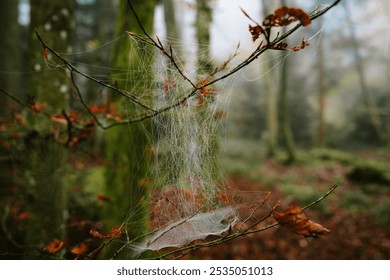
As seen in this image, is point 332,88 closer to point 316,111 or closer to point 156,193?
point 316,111

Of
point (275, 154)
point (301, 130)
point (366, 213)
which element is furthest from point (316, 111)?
point (366, 213)

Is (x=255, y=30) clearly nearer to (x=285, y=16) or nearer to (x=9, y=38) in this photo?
(x=285, y=16)

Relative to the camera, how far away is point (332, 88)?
18828 millimetres

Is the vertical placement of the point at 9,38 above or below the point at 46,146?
above

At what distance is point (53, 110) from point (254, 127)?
1953cm

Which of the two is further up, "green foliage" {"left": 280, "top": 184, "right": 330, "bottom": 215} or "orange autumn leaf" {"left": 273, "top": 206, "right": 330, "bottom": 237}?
"orange autumn leaf" {"left": 273, "top": 206, "right": 330, "bottom": 237}

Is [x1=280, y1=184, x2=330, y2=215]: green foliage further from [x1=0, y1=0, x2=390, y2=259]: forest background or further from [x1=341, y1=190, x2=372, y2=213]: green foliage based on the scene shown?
[x1=341, y1=190, x2=372, y2=213]: green foliage

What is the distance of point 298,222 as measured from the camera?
1.16 metres

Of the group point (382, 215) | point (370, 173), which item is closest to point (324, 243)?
point (382, 215)

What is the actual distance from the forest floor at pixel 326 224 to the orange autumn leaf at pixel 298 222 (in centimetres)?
80

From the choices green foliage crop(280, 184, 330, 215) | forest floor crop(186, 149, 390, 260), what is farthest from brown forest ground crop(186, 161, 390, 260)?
green foliage crop(280, 184, 330, 215)

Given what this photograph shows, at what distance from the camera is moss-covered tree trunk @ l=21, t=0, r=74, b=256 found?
9.35ft

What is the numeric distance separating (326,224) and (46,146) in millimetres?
5913

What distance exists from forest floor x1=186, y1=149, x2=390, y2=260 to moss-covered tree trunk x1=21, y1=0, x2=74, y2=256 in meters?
2.25
